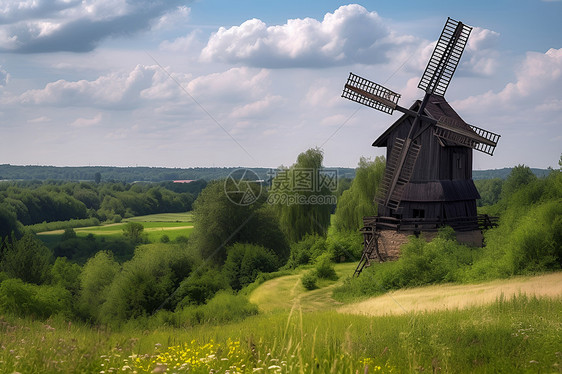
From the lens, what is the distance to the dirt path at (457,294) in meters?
16.2

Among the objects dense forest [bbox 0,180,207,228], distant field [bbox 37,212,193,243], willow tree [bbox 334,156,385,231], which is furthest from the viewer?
dense forest [bbox 0,180,207,228]

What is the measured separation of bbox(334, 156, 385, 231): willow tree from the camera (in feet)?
143

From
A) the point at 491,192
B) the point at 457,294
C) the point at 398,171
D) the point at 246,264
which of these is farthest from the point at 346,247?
the point at 491,192

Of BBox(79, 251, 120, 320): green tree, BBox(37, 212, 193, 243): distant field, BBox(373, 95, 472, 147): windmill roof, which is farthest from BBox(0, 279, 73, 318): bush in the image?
BBox(37, 212, 193, 243): distant field

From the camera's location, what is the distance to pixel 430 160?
28.8 m

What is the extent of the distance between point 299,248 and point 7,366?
3400 cm

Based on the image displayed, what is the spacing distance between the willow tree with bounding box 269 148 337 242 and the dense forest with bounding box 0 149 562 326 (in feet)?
0.33

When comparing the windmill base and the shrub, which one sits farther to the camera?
the shrub

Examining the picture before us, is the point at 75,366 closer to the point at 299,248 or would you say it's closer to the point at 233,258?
the point at 233,258

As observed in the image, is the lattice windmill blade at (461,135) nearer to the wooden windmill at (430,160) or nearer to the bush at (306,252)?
the wooden windmill at (430,160)

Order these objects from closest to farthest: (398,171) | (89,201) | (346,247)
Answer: (398,171) < (346,247) < (89,201)

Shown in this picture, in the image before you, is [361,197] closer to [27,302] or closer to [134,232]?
[27,302]

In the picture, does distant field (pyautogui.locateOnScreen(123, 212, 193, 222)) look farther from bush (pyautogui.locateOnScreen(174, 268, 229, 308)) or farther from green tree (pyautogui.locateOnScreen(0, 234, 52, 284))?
bush (pyautogui.locateOnScreen(174, 268, 229, 308))

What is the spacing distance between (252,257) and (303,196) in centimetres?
1270
